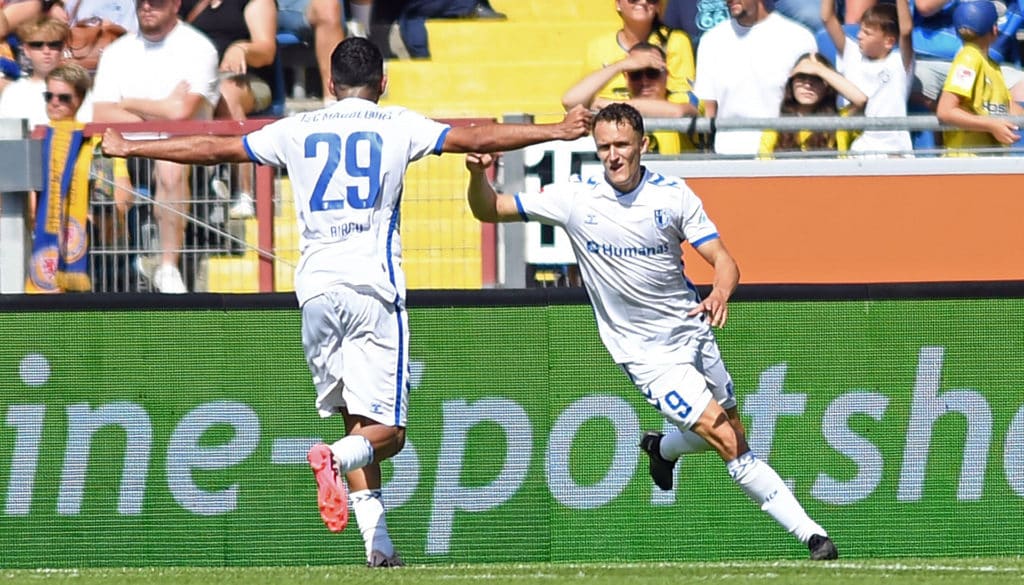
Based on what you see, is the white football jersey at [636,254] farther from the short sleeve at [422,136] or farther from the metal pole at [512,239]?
the metal pole at [512,239]

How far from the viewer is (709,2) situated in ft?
41.6

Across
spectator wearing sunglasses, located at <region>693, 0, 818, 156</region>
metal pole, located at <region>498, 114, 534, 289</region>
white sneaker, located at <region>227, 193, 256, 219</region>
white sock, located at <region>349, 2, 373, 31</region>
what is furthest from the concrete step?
white sneaker, located at <region>227, 193, 256, 219</region>

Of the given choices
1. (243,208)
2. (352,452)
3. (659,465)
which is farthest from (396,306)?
(243,208)

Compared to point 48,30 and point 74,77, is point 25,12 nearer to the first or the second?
point 48,30

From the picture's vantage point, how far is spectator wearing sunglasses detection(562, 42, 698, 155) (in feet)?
36.4

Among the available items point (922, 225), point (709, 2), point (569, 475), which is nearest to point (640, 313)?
point (569, 475)

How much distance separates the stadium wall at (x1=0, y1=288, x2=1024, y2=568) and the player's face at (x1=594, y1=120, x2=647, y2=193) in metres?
1.55

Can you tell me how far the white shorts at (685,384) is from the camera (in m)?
8.11

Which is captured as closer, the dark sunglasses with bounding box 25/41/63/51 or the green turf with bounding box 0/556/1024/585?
the green turf with bounding box 0/556/1024/585

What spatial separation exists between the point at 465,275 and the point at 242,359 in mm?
1328

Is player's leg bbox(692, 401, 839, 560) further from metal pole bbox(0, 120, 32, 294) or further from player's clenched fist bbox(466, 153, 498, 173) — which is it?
metal pole bbox(0, 120, 32, 294)

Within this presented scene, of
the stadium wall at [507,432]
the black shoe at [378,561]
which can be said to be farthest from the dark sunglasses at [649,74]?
the black shoe at [378,561]

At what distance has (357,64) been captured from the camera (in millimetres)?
7707

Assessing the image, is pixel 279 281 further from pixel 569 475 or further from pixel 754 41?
pixel 754 41
